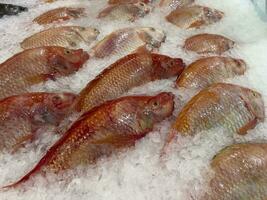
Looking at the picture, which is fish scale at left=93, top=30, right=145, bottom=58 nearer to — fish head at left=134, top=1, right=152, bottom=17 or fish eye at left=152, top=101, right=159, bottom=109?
fish head at left=134, top=1, right=152, bottom=17

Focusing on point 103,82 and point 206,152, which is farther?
point 103,82

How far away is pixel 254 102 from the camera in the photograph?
2129mm

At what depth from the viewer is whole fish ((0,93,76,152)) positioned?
2.12 metres

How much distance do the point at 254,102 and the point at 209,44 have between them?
63 cm

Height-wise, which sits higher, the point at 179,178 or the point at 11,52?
the point at 179,178

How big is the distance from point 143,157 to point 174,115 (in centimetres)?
28

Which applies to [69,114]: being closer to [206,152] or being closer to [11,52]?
[206,152]

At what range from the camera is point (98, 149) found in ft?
6.47

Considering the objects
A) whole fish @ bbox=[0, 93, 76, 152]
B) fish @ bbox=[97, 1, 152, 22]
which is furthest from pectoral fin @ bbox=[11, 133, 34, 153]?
fish @ bbox=[97, 1, 152, 22]

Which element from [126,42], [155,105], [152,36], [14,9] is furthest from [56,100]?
[14,9]

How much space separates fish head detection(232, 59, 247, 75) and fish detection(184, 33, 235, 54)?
20 centimetres

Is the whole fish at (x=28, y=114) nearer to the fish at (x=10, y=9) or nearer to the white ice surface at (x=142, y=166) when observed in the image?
the white ice surface at (x=142, y=166)

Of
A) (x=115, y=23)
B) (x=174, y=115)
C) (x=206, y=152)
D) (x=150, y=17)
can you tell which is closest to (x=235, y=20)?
(x=150, y=17)

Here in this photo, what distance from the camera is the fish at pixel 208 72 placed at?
A: 2328 millimetres
